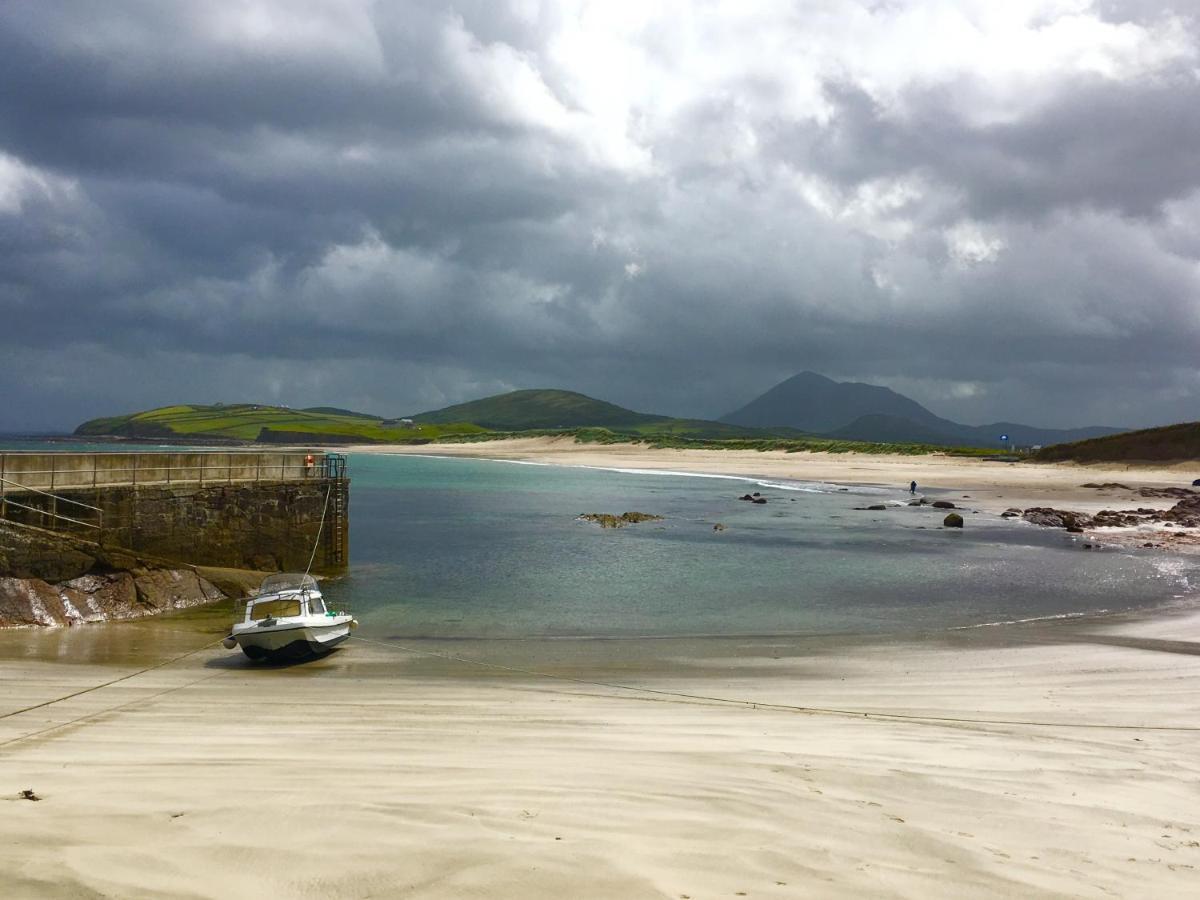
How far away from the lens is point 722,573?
32688 millimetres

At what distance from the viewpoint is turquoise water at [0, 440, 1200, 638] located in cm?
2409

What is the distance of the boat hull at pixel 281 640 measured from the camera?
18.4 metres

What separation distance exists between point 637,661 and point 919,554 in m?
22.9

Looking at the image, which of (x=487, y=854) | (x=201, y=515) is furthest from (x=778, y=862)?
(x=201, y=515)

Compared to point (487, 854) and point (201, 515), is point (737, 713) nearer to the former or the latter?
point (487, 854)

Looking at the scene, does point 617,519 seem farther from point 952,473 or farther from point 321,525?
point 952,473

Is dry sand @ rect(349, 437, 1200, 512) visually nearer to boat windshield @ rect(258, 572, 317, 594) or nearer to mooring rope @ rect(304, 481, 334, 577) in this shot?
mooring rope @ rect(304, 481, 334, 577)

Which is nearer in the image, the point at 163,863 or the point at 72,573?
the point at 163,863

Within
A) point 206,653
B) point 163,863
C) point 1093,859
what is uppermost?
point 163,863

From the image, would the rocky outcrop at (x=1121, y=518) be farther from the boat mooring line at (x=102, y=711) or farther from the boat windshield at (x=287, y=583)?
the boat mooring line at (x=102, y=711)

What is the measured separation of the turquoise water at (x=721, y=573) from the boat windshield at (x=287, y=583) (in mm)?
2951

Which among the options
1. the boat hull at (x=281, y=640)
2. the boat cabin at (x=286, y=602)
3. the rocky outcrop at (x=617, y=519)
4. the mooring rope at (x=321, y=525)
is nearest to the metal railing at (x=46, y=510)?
the mooring rope at (x=321, y=525)

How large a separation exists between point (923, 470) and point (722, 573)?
68.8m

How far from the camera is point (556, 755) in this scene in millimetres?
10117
